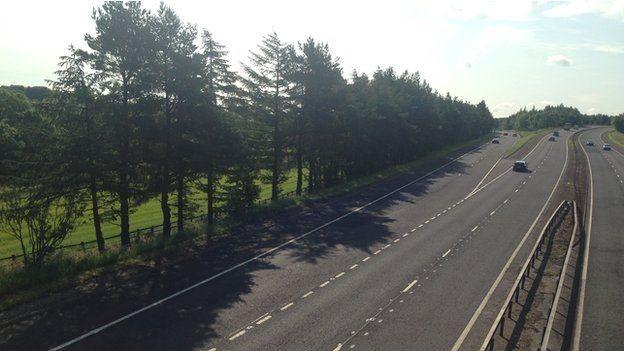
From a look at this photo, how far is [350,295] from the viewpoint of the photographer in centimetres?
1622

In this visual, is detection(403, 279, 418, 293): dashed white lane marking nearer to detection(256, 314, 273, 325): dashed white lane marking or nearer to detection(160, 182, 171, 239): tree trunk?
detection(256, 314, 273, 325): dashed white lane marking

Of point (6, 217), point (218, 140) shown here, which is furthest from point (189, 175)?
point (6, 217)

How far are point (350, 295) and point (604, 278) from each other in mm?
10914

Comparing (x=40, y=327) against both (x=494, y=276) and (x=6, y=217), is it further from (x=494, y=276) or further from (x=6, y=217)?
(x=494, y=276)

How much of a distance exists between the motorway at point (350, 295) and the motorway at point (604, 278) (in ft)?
9.62

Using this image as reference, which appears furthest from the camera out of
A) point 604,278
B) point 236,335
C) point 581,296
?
point 604,278

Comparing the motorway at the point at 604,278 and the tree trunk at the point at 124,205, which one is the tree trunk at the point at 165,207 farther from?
the motorway at the point at 604,278

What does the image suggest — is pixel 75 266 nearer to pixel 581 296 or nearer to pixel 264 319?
pixel 264 319

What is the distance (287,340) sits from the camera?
1282 centimetres

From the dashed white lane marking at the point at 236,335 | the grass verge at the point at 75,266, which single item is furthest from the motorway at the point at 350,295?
the grass verge at the point at 75,266

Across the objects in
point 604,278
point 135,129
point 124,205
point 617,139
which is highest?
point 135,129

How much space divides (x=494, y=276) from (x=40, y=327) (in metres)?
16.4

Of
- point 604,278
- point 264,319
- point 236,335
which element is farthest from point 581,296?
point 236,335

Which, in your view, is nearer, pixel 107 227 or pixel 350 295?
pixel 350 295
